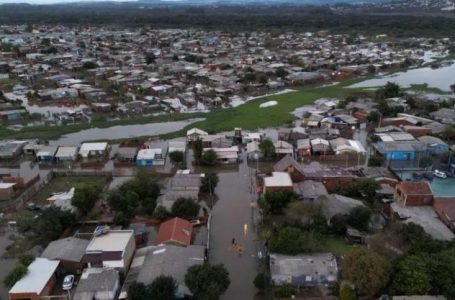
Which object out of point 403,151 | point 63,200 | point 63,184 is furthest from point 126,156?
point 403,151

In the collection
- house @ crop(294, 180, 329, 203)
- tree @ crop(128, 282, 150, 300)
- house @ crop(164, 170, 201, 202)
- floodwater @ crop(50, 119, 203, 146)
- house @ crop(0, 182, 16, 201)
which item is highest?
tree @ crop(128, 282, 150, 300)

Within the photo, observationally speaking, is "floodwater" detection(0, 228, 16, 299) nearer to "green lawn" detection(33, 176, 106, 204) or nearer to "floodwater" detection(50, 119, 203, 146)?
"green lawn" detection(33, 176, 106, 204)

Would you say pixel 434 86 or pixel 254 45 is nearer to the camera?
pixel 434 86

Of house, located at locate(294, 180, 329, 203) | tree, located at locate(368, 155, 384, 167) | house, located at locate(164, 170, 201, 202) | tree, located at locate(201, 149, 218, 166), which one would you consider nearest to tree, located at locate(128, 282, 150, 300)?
house, located at locate(164, 170, 201, 202)

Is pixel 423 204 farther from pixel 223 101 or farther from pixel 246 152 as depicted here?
pixel 223 101

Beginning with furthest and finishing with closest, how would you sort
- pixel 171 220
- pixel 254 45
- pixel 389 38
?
pixel 389 38, pixel 254 45, pixel 171 220

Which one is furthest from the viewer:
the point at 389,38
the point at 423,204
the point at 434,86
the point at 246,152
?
the point at 389,38

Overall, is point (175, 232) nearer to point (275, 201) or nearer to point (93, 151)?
point (275, 201)

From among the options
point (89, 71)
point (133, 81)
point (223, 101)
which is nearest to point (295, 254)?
point (223, 101)

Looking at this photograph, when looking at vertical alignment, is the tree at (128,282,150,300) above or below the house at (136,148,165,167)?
above
